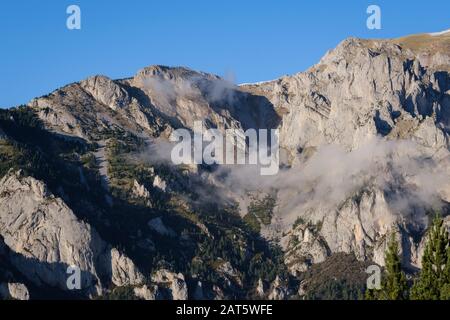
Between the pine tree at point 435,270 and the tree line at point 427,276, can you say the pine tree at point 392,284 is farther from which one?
the pine tree at point 435,270

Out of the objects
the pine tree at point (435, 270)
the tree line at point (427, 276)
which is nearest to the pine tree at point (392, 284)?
the tree line at point (427, 276)

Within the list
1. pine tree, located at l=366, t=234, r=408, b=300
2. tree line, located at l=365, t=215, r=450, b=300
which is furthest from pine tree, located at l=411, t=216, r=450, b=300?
pine tree, located at l=366, t=234, r=408, b=300

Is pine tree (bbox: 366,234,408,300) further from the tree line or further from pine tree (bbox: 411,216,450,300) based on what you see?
pine tree (bbox: 411,216,450,300)

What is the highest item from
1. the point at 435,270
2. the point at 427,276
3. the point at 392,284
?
the point at 435,270

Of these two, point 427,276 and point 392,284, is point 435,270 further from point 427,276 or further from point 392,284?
point 392,284

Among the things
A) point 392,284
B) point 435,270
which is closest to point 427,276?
point 435,270
